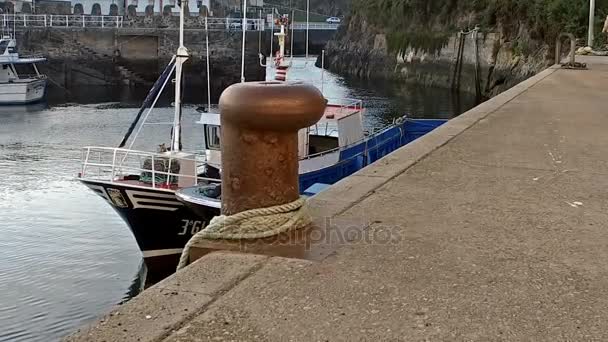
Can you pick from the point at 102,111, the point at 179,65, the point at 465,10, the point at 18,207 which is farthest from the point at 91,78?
the point at 179,65

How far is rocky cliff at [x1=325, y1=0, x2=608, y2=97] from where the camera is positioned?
43184mm

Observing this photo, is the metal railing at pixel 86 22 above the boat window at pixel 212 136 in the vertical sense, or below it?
above

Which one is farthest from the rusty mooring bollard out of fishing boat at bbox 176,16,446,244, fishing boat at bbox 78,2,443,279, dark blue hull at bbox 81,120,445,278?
dark blue hull at bbox 81,120,445,278

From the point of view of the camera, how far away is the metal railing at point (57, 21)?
61.6m

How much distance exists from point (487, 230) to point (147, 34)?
59.1m

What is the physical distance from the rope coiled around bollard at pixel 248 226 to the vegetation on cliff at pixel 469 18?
117 ft

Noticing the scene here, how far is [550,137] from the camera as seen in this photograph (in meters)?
9.19

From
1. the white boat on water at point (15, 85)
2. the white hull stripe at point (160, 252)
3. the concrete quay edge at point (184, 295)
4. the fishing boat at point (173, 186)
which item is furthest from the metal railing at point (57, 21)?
the concrete quay edge at point (184, 295)

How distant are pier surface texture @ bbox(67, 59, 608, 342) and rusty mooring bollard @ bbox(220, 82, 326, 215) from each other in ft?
1.36

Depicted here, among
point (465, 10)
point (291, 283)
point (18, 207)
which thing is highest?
point (465, 10)

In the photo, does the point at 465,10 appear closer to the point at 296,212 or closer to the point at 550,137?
the point at 550,137

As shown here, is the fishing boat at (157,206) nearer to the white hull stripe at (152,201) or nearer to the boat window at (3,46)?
the white hull stripe at (152,201)

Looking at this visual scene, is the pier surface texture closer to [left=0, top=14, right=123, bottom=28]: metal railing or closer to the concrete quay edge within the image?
the concrete quay edge

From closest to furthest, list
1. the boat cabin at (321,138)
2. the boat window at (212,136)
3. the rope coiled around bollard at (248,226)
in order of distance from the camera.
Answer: the rope coiled around bollard at (248,226)
the boat cabin at (321,138)
the boat window at (212,136)
